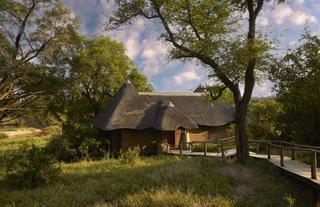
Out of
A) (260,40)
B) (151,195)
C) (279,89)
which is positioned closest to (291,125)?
(279,89)

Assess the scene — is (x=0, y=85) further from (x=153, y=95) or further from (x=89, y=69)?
(x=153, y=95)

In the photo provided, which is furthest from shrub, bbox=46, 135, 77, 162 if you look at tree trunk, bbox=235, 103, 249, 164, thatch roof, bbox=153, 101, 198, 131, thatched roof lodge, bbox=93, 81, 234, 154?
tree trunk, bbox=235, 103, 249, 164

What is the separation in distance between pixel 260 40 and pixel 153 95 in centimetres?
1975

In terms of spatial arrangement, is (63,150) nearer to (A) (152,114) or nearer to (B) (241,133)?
(A) (152,114)

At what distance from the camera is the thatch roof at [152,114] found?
2889 centimetres

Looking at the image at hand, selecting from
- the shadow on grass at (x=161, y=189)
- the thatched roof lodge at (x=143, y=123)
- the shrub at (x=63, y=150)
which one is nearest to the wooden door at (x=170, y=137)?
the thatched roof lodge at (x=143, y=123)

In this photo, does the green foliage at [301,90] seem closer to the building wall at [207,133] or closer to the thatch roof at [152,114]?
the thatch roof at [152,114]

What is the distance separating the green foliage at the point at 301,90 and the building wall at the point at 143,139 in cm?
1118

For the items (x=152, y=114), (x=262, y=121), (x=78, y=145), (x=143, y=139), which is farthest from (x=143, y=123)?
(x=262, y=121)

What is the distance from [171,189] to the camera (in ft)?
42.0

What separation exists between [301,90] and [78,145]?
1542cm

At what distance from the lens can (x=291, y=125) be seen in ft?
71.0

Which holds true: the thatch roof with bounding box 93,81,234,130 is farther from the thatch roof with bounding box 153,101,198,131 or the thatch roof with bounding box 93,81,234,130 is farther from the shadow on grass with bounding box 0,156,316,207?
the shadow on grass with bounding box 0,156,316,207

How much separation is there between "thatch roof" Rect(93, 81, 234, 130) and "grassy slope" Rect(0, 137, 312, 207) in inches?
456
